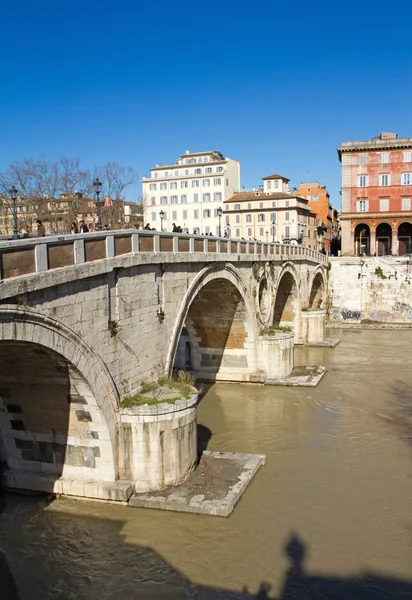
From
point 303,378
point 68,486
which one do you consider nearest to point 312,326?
point 303,378

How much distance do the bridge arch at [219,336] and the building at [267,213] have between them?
30.6 metres

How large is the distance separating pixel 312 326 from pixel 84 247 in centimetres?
2150

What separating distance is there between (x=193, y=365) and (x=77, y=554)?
12235 millimetres

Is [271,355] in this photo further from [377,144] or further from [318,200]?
[318,200]

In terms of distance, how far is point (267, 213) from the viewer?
170 feet

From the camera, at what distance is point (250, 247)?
20.6 m

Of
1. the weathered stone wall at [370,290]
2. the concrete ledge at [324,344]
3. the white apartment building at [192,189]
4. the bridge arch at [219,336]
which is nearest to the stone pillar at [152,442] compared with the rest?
the bridge arch at [219,336]

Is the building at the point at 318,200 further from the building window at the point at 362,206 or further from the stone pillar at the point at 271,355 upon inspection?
the stone pillar at the point at 271,355

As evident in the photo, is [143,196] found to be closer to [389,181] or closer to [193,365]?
[389,181]

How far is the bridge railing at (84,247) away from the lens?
294 inches

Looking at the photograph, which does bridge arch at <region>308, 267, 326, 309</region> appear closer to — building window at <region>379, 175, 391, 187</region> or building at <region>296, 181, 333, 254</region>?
building window at <region>379, 175, 391, 187</region>

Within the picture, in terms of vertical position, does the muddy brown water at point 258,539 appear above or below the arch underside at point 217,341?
below

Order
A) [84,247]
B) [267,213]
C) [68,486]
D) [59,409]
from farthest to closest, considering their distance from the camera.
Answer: [267,213] → [68,486] → [59,409] → [84,247]

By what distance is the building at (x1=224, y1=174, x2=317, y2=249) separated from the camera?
5172 centimetres
